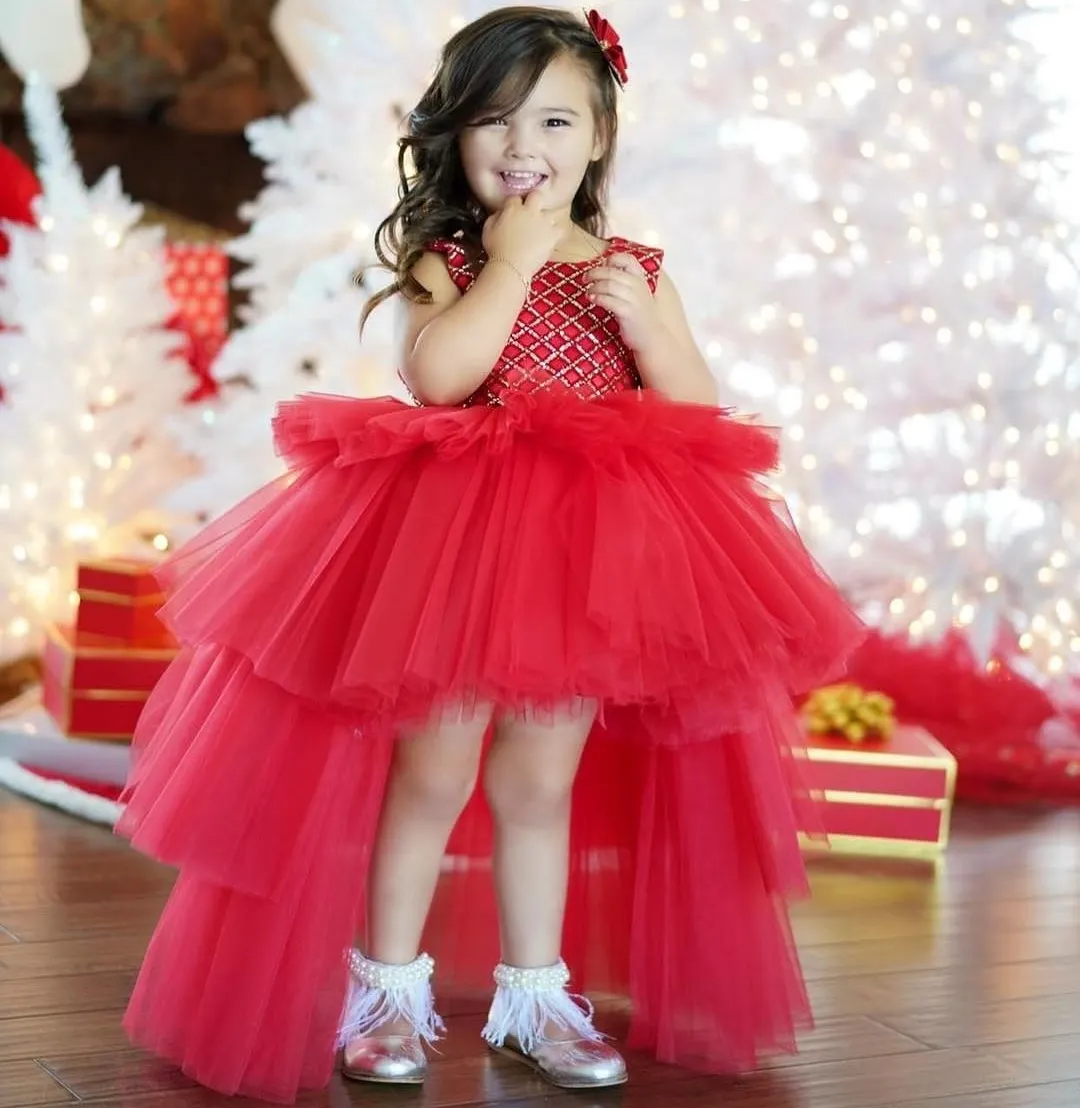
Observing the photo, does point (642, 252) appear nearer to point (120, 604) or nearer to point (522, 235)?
point (522, 235)

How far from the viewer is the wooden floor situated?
1.60 metres

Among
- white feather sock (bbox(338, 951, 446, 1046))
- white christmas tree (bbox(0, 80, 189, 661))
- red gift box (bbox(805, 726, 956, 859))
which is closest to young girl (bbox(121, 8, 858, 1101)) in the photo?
white feather sock (bbox(338, 951, 446, 1046))

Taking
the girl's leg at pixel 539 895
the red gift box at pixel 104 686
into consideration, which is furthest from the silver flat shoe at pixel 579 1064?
the red gift box at pixel 104 686

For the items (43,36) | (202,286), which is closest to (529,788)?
(43,36)

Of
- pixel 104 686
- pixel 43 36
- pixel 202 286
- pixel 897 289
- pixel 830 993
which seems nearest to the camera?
pixel 830 993

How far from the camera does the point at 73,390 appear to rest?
311 cm

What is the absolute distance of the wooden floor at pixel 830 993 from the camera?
160cm

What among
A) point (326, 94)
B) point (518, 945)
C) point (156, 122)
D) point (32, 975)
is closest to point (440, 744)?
point (518, 945)

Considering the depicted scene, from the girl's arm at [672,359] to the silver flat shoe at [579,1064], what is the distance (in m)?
0.63

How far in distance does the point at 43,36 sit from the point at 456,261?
6.08ft

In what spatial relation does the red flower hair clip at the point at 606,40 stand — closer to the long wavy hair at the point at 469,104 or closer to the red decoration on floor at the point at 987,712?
the long wavy hair at the point at 469,104

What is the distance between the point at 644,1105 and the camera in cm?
158

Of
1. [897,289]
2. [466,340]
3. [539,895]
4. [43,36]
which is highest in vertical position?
[43,36]

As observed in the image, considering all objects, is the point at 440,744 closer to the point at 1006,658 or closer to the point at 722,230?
the point at 722,230
